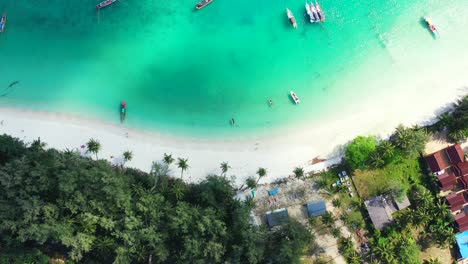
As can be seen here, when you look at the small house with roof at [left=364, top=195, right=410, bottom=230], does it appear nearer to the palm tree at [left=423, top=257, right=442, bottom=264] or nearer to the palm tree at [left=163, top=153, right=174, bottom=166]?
the palm tree at [left=423, top=257, right=442, bottom=264]

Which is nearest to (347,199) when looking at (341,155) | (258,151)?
(341,155)

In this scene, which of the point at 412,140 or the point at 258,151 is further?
the point at 258,151

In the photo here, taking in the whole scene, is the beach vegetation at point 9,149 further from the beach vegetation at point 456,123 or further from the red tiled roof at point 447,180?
the beach vegetation at point 456,123

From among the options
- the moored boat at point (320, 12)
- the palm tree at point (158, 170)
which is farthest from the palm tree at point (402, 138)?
the palm tree at point (158, 170)

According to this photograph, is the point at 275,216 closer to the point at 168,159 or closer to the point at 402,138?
the point at 168,159

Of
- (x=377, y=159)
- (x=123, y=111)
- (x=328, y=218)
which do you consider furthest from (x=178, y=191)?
(x=377, y=159)

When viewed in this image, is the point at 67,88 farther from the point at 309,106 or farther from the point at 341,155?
the point at 341,155
